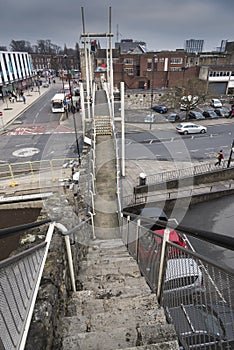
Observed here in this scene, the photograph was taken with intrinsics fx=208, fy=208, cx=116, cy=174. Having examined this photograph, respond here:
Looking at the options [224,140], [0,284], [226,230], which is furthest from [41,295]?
[224,140]

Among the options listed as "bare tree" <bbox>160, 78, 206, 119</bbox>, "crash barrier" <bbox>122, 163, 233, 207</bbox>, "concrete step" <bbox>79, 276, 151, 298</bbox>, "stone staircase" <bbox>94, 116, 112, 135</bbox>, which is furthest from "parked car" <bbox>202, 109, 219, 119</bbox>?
"concrete step" <bbox>79, 276, 151, 298</bbox>

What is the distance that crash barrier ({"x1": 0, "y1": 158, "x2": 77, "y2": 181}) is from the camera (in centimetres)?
1434

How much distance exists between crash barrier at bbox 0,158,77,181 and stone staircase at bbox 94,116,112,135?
13.9 feet

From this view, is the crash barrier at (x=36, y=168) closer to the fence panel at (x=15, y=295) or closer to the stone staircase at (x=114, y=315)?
the stone staircase at (x=114, y=315)

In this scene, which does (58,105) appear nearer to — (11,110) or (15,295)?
(11,110)

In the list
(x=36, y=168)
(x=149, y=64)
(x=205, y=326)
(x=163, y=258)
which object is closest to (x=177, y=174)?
(x=36, y=168)

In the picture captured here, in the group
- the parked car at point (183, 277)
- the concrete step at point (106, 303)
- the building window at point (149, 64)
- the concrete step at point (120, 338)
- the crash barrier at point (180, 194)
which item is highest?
the building window at point (149, 64)

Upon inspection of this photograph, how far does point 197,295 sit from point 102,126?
429 inches

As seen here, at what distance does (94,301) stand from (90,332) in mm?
617

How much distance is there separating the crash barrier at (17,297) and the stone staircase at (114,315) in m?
0.71

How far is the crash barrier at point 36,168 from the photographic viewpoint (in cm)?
1434

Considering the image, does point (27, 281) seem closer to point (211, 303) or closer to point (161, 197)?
point (211, 303)

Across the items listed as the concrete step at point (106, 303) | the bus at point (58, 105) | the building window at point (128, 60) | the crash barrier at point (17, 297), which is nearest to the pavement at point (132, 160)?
the bus at point (58, 105)

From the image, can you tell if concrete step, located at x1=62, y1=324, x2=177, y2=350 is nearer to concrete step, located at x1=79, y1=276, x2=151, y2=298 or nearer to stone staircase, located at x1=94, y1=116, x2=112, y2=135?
concrete step, located at x1=79, y1=276, x2=151, y2=298
